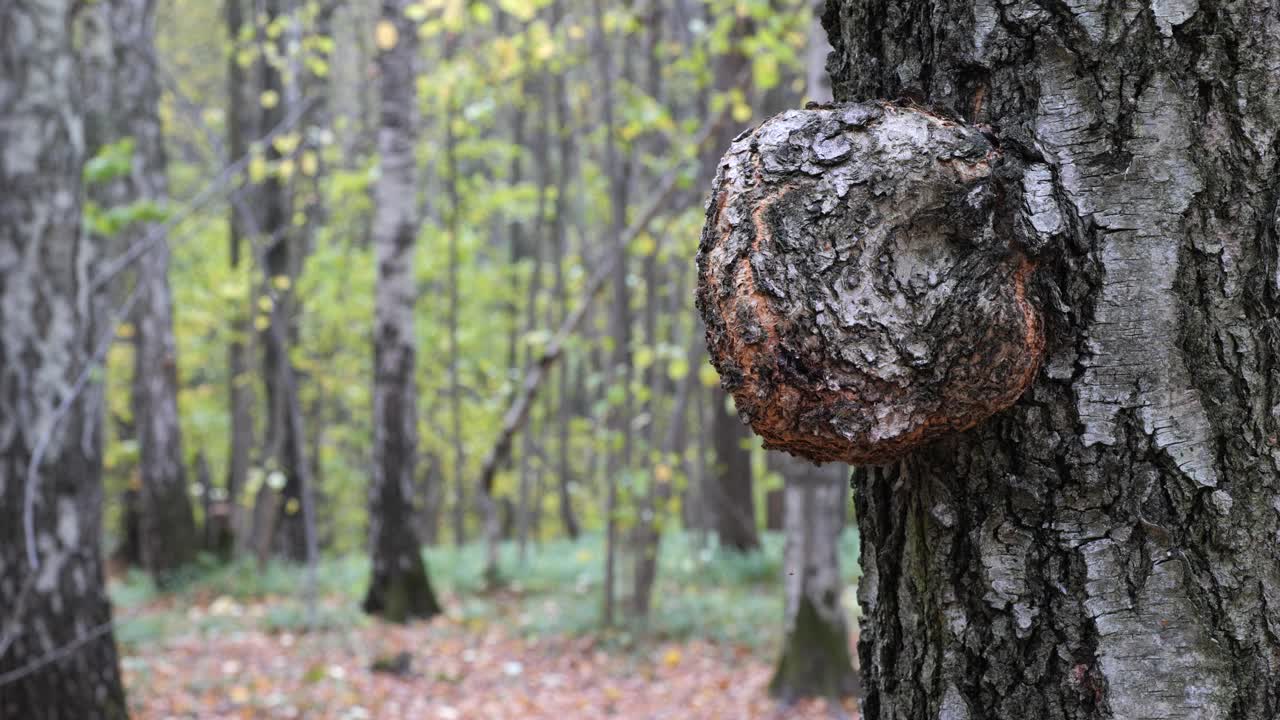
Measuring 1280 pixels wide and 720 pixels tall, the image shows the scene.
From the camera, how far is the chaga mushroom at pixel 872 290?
1027 mm

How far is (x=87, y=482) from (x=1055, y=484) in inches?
168

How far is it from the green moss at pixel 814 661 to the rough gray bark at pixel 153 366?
7.90m

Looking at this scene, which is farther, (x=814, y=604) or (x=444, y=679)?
(x=444, y=679)

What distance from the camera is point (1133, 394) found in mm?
1076

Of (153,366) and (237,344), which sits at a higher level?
(237,344)

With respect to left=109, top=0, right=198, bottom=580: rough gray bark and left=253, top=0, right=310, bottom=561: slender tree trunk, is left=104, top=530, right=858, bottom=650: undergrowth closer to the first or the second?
left=109, top=0, right=198, bottom=580: rough gray bark

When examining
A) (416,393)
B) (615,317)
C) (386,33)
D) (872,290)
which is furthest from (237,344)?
(872,290)

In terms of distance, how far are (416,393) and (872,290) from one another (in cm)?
1075

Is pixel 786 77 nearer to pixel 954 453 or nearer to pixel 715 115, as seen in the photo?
pixel 715 115

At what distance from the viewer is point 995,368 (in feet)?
3.41

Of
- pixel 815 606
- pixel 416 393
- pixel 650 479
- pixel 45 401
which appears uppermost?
pixel 416 393

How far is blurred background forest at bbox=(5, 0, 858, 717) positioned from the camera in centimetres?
625

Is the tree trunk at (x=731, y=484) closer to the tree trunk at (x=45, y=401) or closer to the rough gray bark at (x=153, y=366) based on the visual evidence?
the rough gray bark at (x=153, y=366)

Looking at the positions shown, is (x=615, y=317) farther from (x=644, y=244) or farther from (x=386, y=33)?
(x=386, y=33)
